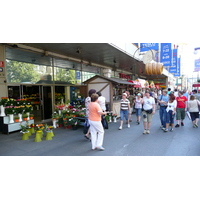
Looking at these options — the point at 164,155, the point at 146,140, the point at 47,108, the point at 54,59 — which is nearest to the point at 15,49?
the point at 54,59

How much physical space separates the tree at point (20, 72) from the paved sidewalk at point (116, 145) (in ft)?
Result: 8.63

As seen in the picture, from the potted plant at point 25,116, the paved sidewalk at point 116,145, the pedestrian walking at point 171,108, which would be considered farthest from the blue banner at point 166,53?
the potted plant at point 25,116

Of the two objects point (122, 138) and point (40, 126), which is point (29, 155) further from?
point (122, 138)

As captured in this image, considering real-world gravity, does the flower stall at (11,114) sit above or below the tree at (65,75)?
below

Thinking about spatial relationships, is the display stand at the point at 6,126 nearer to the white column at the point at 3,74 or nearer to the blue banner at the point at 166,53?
the white column at the point at 3,74

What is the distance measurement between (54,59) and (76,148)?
6397 mm

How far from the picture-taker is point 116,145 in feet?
15.9

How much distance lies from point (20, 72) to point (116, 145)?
5786 millimetres

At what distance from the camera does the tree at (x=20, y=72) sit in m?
7.14

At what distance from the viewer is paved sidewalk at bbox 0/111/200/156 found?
425 cm

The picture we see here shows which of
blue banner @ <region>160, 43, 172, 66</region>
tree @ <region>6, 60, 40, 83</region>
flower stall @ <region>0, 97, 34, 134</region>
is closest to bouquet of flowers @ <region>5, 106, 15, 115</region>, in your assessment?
flower stall @ <region>0, 97, 34, 134</region>

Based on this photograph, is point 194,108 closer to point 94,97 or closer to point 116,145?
point 116,145

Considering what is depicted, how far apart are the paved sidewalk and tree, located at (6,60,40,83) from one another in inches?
104

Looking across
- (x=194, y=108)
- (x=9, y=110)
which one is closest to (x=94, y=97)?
(x=9, y=110)
